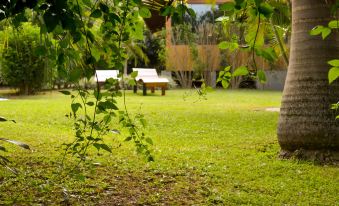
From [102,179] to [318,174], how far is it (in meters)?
2.05

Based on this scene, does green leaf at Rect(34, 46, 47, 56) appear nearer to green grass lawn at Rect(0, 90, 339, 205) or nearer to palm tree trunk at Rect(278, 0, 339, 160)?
green grass lawn at Rect(0, 90, 339, 205)

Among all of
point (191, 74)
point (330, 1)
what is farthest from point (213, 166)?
point (191, 74)

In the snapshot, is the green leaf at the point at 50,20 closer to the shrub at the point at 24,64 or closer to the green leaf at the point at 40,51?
the green leaf at the point at 40,51

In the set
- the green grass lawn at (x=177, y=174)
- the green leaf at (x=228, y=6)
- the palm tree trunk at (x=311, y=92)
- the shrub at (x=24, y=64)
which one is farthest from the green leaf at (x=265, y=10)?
the shrub at (x=24, y=64)

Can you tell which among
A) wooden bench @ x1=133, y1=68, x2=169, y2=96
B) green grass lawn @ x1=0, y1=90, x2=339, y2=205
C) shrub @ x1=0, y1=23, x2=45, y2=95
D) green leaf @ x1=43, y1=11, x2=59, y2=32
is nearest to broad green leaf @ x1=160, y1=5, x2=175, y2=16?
green leaf @ x1=43, y1=11, x2=59, y2=32

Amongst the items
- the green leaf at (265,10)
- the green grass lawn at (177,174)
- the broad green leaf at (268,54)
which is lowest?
the green grass lawn at (177,174)

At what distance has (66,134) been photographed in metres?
7.18

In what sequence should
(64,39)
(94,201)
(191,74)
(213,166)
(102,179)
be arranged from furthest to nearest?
(191,74) → (213,166) → (102,179) → (94,201) → (64,39)

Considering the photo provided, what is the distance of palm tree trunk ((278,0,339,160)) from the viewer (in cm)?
515

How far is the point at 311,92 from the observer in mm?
5215

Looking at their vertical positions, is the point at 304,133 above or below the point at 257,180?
above

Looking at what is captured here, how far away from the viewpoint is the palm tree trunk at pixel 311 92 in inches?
203

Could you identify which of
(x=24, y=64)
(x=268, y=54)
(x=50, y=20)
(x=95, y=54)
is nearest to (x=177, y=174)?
(x=95, y=54)

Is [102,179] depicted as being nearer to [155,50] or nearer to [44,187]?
[44,187]
